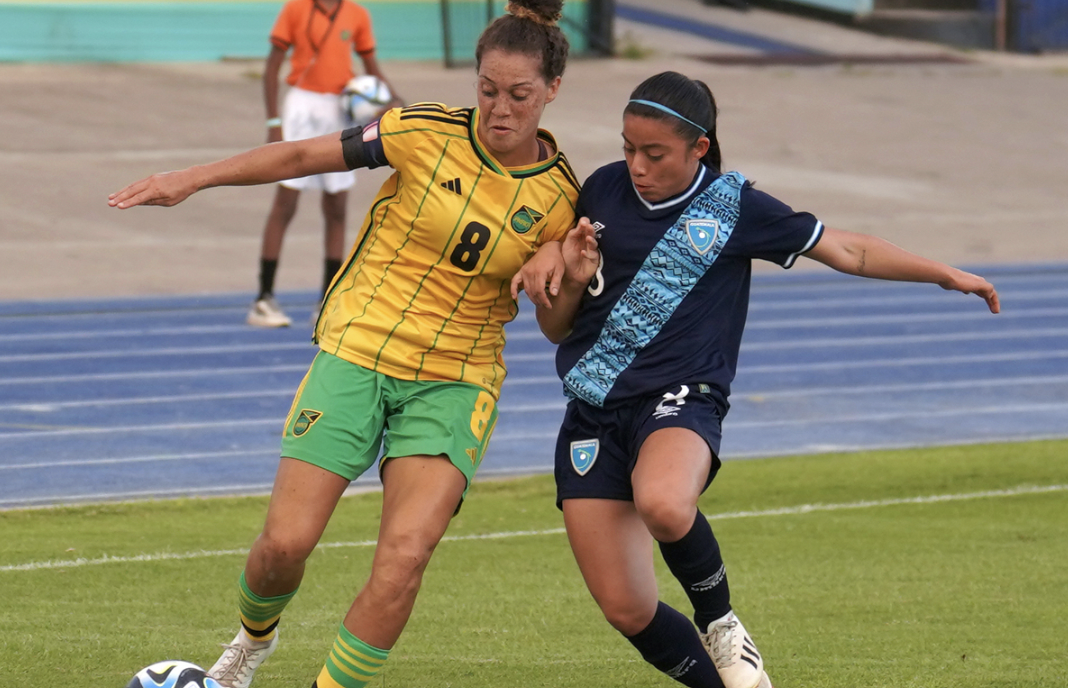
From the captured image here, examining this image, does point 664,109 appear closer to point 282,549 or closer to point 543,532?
point 282,549

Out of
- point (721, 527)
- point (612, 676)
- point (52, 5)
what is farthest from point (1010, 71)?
point (612, 676)

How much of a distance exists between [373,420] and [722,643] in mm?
1088

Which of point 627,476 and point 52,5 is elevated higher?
point 627,476

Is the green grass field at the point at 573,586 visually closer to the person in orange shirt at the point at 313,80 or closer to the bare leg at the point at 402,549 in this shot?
the bare leg at the point at 402,549

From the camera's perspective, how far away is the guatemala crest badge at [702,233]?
4051 millimetres

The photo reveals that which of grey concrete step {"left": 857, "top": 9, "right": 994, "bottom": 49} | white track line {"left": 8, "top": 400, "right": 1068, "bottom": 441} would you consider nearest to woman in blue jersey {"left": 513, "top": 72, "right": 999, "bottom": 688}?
white track line {"left": 8, "top": 400, "right": 1068, "bottom": 441}

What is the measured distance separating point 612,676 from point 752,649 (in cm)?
74

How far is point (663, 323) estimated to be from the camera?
4.09 m

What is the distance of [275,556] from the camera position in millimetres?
3908

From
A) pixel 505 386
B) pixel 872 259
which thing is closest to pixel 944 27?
pixel 505 386

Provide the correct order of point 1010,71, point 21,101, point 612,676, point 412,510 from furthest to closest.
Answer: point 1010,71, point 21,101, point 612,676, point 412,510

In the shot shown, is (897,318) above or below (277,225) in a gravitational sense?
below

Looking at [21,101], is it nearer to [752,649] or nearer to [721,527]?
[721,527]

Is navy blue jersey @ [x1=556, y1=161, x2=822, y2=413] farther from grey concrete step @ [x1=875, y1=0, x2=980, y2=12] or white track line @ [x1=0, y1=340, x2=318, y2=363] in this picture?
grey concrete step @ [x1=875, y1=0, x2=980, y2=12]
